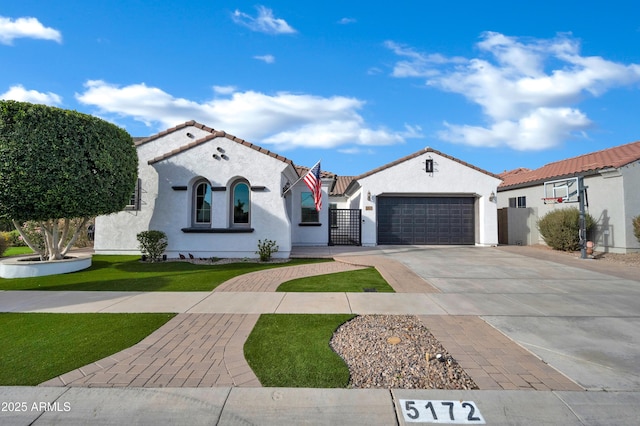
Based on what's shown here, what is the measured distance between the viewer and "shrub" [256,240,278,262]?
12.3 m

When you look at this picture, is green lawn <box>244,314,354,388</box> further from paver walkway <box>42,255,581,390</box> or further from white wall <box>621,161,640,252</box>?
white wall <box>621,161,640,252</box>

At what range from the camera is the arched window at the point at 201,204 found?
13352 mm

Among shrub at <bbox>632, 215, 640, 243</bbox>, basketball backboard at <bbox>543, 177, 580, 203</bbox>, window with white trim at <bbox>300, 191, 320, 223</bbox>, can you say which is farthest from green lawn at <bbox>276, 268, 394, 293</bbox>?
shrub at <bbox>632, 215, 640, 243</bbox>

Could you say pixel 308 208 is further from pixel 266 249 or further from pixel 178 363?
pixel 178 363

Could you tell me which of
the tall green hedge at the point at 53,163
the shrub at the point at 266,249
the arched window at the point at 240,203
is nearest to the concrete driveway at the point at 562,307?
the shrub at the point at 266,249

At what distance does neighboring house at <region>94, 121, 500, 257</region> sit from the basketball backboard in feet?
8.87

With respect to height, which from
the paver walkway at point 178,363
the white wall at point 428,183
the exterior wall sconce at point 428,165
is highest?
the exterior wall sconce at point 428,165

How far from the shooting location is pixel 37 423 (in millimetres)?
2756

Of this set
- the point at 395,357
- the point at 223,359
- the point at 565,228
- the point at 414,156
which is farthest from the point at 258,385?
the point at 565,228

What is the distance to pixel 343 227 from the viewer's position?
18.9 m

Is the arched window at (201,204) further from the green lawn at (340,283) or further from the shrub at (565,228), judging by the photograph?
the shrub at (565,228)

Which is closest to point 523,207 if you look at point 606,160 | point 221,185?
point 606,160

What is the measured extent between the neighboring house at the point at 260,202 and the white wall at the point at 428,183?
6 centimetres

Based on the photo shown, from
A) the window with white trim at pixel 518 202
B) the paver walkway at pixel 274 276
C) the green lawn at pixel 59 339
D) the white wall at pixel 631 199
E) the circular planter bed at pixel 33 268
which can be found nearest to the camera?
the green lawn at pixel 59 339
